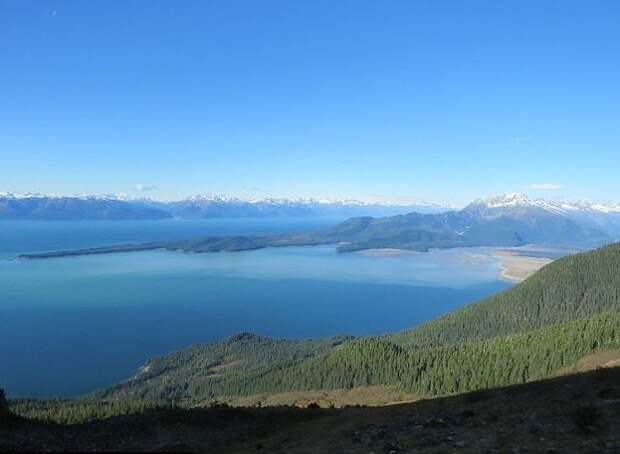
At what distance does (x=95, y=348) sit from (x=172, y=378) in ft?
133

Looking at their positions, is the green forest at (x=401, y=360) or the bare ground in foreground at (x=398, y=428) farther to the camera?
the green forest at (x=401, y=360)

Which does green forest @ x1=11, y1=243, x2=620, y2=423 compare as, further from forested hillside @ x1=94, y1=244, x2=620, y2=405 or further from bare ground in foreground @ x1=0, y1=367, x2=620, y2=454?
bare ground in foreground @ x1=0, y1=367, x2=620, y2=454

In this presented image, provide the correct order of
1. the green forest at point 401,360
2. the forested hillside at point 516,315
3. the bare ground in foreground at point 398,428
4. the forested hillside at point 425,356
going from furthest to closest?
the forested hillside at point 516,315 < the forested hillside at point 425,356 < the green forest at point 401,360 < the bare ground in foreground at point 398,428

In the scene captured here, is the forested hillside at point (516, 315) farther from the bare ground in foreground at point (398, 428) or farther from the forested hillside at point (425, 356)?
the bare ground in foreground at point (398, 428)

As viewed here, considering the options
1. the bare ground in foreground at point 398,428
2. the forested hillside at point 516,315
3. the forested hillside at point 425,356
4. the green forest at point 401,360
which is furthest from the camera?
the forested hillside at point 516,315

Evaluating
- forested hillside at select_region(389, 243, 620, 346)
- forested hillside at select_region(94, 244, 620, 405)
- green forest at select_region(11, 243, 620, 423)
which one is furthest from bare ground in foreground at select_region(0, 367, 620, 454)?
forested hillside at select_region(389, 243, 620, 346)

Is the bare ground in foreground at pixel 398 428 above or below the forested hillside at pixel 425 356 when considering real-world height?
above

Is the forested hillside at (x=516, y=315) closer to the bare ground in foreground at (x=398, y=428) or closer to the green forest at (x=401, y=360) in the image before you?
the green forest at (x=401, y=360)

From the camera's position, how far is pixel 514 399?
22.2 m

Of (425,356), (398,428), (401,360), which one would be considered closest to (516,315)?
(425,356)

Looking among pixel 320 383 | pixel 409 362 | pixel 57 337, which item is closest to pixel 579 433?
pixel 409 362

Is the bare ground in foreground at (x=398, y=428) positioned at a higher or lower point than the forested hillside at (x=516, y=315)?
higher

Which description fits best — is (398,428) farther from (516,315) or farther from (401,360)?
(516,315)

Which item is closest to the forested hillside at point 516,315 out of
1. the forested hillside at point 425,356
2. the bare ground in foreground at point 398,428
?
the forested hillside at point 425,356
